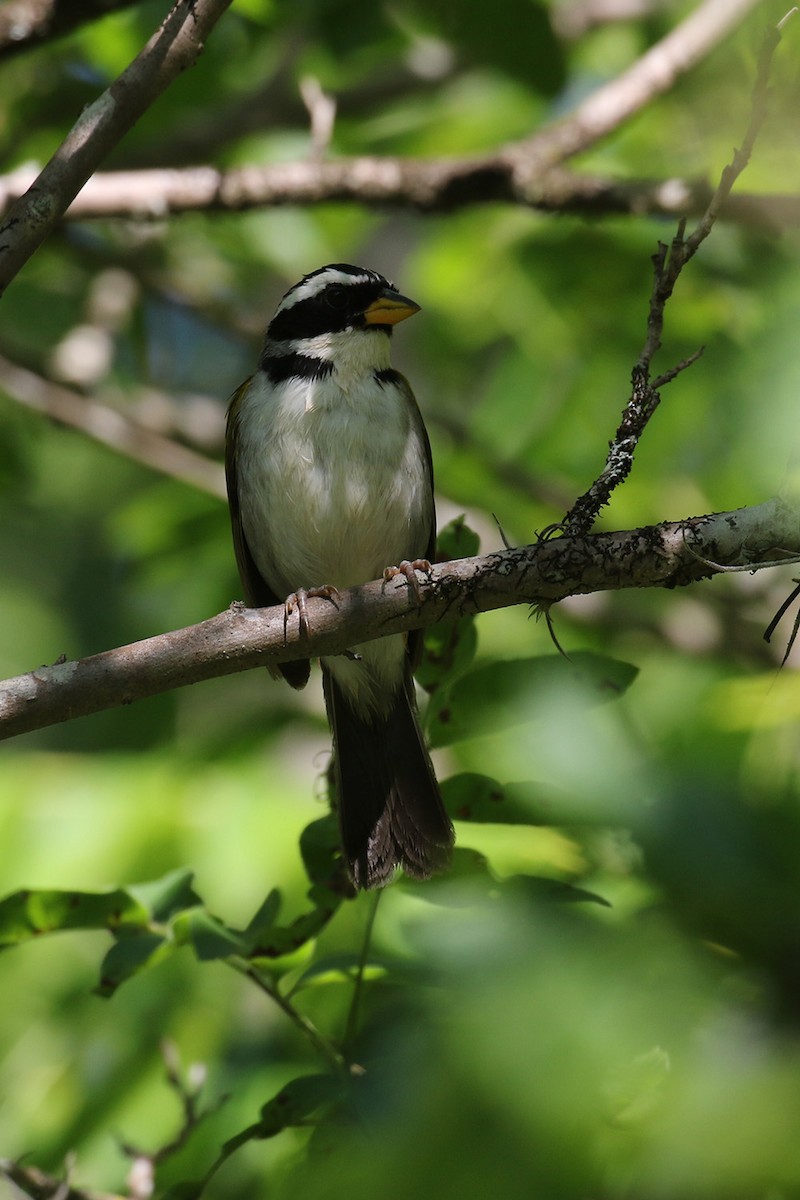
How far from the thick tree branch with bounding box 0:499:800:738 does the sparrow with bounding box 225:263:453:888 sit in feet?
4.42

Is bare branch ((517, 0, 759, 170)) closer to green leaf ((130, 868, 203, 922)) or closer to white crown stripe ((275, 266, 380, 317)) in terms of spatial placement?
white crown stripe ((275, 266, 380, 317))

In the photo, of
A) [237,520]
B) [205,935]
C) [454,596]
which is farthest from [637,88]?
[205,935]

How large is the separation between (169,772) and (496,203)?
2992 millimetres

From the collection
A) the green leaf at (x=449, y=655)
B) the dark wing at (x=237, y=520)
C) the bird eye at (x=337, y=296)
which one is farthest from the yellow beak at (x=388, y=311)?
the green leaf at (x=449, y=655)

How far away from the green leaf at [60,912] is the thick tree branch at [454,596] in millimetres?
386

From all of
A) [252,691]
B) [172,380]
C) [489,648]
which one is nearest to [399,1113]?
[489,648]

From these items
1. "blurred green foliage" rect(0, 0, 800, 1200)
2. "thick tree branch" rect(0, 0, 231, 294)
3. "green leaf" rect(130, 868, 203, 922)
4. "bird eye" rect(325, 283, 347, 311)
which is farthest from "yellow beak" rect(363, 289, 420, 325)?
"green leaf" rect(130, 868, 203, 922)

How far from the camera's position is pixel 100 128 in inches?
126

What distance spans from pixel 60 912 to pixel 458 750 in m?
1.42

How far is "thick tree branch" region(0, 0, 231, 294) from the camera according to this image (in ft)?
10.3

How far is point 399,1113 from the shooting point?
1421 mm

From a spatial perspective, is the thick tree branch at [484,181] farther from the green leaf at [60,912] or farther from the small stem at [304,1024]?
the small stem at [304,1024]

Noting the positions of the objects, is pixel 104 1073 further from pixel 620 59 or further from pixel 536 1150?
pixel 620 59

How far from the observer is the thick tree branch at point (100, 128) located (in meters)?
3.14
